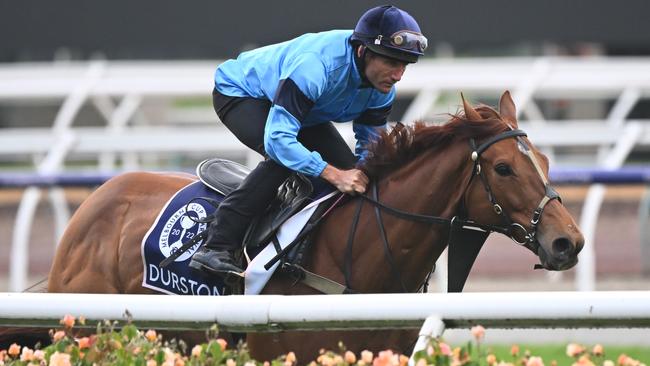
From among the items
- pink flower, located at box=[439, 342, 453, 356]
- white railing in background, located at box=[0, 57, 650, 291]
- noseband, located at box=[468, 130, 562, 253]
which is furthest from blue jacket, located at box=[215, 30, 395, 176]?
white railing in background, located at box=[0, 57, 650, 291]

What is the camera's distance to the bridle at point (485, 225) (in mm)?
3748

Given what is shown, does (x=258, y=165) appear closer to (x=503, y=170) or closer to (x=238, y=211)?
(x=238, y=211)

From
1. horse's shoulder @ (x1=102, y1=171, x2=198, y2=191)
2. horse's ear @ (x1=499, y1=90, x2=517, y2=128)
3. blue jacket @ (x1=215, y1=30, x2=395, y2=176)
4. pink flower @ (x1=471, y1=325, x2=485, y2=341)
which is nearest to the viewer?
pink flower @ (x1=471, y1=325, x2=485, y2=341)

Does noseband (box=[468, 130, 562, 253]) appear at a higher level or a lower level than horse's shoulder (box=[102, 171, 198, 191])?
lower

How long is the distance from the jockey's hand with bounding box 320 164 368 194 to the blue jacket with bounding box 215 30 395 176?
4 centimetres

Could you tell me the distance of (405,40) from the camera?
3.97 metres

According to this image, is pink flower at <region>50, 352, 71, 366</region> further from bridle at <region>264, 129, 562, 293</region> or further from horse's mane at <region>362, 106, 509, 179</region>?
horse's mane at <region>362, 106, 509, 179</region>

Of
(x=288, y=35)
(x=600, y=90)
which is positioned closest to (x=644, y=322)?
(x=288, y=35)

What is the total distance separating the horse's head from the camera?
3668 millimetres

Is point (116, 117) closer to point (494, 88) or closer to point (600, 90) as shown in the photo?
point (494, 88)

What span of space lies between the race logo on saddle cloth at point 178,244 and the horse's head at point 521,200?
100cm

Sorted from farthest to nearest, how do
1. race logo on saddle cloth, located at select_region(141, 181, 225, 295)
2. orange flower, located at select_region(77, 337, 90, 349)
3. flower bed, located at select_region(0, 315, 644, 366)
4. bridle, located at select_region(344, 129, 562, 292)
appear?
race logo on saddle cloth, located at select_region(141, 181, 225, 295) < bridle, located at select_region(344, 129, 562, 292) < orange flower, located at select_region(77, 337, 90, 349) < flower bed, located at select_region(0, 315, 644, 366)

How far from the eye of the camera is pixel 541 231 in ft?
12.2

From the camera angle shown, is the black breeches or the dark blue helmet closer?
the dark blue helmet
